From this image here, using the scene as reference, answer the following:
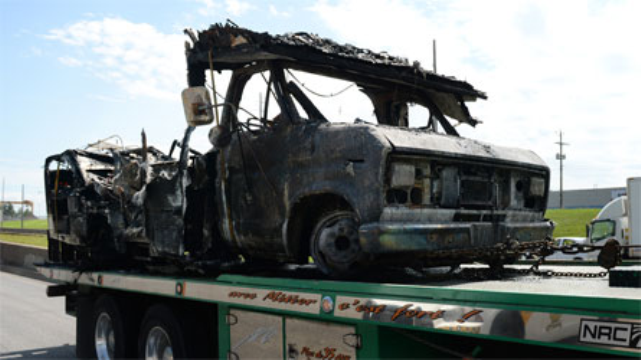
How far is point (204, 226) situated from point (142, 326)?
146 centimetres

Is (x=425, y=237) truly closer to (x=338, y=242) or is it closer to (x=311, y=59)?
(x=338, y=242)

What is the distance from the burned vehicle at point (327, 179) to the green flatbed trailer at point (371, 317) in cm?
33

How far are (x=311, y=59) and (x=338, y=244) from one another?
159 cm

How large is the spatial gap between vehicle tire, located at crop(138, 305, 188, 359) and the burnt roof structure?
7.18 feet

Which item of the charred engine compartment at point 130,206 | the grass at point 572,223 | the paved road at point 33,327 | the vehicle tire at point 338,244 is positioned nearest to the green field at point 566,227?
the grass at point 572,223

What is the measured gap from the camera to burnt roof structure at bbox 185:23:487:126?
5543 mm

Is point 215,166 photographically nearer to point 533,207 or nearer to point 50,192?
point 533,207

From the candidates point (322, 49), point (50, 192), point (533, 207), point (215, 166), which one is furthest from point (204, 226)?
point (50, 192)

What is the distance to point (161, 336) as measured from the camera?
6.55 metres

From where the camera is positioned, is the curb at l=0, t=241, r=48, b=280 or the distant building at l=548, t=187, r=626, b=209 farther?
the distant building at l=548, t=187, r=626, b=209

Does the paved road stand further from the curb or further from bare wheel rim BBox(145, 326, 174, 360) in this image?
the curb

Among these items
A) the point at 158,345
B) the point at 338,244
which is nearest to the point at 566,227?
the point at 158,345

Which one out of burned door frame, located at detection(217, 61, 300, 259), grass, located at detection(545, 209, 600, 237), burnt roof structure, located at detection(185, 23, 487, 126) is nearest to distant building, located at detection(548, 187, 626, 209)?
grass, located at detection(545, 209, 600, 237)

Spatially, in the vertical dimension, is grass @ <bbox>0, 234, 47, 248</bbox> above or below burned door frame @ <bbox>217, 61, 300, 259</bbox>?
below
